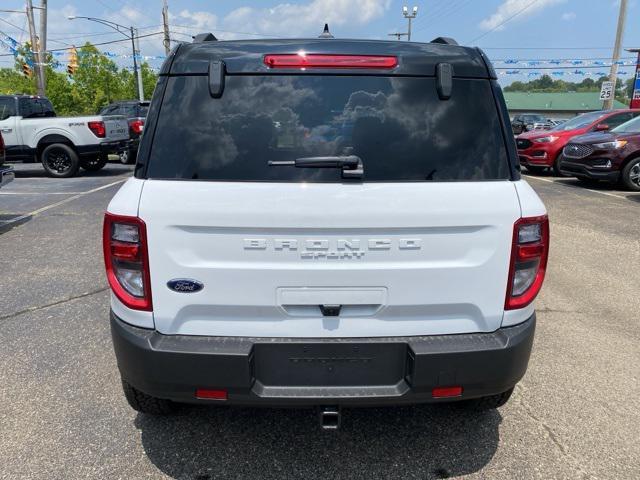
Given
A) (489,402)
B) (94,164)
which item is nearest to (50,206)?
(94,164)

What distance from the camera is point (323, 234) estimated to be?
2.10 meters

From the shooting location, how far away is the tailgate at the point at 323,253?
2080mm

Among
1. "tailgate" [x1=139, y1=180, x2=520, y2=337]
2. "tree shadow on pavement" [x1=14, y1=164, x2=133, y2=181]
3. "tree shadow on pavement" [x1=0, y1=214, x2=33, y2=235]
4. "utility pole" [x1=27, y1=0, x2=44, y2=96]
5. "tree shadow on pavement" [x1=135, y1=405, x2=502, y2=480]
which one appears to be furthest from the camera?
"utility pole" [x1=27, y1=0, x2=44, y2=96]

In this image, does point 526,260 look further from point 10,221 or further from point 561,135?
point 561,135

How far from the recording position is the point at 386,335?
2188 millimetres

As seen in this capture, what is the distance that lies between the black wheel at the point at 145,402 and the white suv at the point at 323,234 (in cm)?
38

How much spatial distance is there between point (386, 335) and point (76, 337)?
2.82 m

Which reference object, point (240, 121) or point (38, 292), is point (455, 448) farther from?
point (38, 292)

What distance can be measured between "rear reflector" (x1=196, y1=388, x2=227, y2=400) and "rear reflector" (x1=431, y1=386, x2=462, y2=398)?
89 cm

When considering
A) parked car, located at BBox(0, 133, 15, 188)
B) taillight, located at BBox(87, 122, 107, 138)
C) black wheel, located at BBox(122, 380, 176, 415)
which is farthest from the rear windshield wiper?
taillight, located at BBox(87, 122, 107, 138)

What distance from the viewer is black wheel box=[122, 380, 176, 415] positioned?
8.60 feet

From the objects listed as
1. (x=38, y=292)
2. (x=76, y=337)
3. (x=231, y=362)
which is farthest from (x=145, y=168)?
(x=38, y=292)

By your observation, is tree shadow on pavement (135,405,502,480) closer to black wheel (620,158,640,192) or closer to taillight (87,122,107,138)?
black wheel (620,158,640,192)

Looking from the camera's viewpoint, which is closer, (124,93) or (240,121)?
(240,121)
